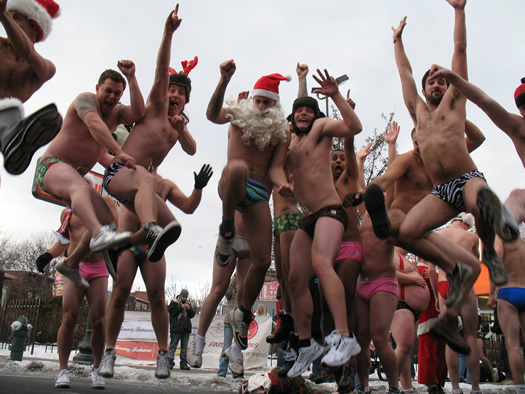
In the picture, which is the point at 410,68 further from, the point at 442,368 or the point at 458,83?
the point at 442,368

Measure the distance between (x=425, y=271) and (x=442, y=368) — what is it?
151cm

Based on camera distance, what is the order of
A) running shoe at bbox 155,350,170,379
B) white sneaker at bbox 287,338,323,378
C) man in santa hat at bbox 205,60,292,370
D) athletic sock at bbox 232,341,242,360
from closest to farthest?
white sneaker at bbox 287,338,323,378, running shoe at bbox 155,350,170,379, man in santa hat at bbox 205,60,292,370, athletic sock at bbox 232,341,242,360

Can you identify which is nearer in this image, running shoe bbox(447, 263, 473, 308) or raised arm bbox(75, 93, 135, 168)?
running shoe bbox(447, 263, 473, 308)

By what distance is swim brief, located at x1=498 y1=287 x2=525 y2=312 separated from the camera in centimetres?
537

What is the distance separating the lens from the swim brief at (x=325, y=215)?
456 cm

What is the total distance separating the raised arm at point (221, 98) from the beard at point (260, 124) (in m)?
0.13

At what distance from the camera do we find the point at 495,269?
4066mm

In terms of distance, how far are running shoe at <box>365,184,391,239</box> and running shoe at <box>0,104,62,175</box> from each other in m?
2.83

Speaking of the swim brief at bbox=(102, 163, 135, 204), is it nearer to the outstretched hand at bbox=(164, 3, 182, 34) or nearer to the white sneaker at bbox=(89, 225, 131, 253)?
the white sneaker at bbox=(89, 225, 131, 253)

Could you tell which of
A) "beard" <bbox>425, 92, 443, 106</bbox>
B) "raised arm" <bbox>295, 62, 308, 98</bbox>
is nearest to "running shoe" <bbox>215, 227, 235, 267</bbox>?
"raised arm" <bbox>295, 62, 308, 98</bbox>

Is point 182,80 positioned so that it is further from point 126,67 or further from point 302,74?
point 302,74

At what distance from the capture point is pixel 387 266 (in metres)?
5.14

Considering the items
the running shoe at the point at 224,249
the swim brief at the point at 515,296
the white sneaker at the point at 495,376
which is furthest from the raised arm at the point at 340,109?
the white sneaker at the point at 495,376

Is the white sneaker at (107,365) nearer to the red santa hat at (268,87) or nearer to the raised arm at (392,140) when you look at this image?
the red santa hat at (268,87)
